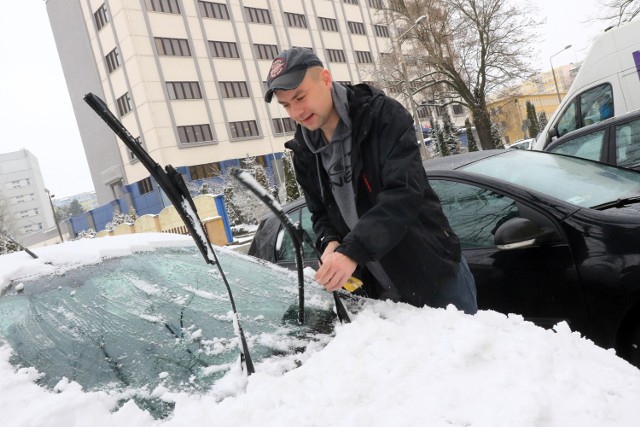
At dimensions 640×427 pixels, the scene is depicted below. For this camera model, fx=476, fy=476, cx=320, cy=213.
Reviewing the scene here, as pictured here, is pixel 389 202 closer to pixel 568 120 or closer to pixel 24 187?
pixel 568 120

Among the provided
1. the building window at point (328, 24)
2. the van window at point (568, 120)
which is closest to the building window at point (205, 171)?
the building window at point (328, 24)

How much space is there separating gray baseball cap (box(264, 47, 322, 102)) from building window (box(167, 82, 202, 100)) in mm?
28861

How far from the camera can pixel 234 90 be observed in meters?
31.5

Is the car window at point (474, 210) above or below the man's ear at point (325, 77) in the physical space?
below

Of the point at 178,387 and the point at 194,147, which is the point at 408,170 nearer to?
the point at 178,387

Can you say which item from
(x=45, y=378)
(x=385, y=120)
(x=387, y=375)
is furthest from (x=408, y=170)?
(x=45, y=378)

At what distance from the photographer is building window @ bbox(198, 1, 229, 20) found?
3075cm

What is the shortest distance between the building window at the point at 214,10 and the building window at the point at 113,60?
19.8 feet

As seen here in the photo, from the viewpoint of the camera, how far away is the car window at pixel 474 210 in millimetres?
2596

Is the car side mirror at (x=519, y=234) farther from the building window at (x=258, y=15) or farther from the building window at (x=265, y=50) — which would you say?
the building window at (x=258, y=15)

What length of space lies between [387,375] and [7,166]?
94.1m

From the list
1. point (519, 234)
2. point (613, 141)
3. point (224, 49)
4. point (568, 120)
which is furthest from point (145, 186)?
point (519, 234)

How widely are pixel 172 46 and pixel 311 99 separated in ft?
100

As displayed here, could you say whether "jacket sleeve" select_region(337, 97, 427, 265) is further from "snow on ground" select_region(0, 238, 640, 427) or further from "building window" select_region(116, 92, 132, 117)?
"building window" select_region(116, 92, 132, 117)
